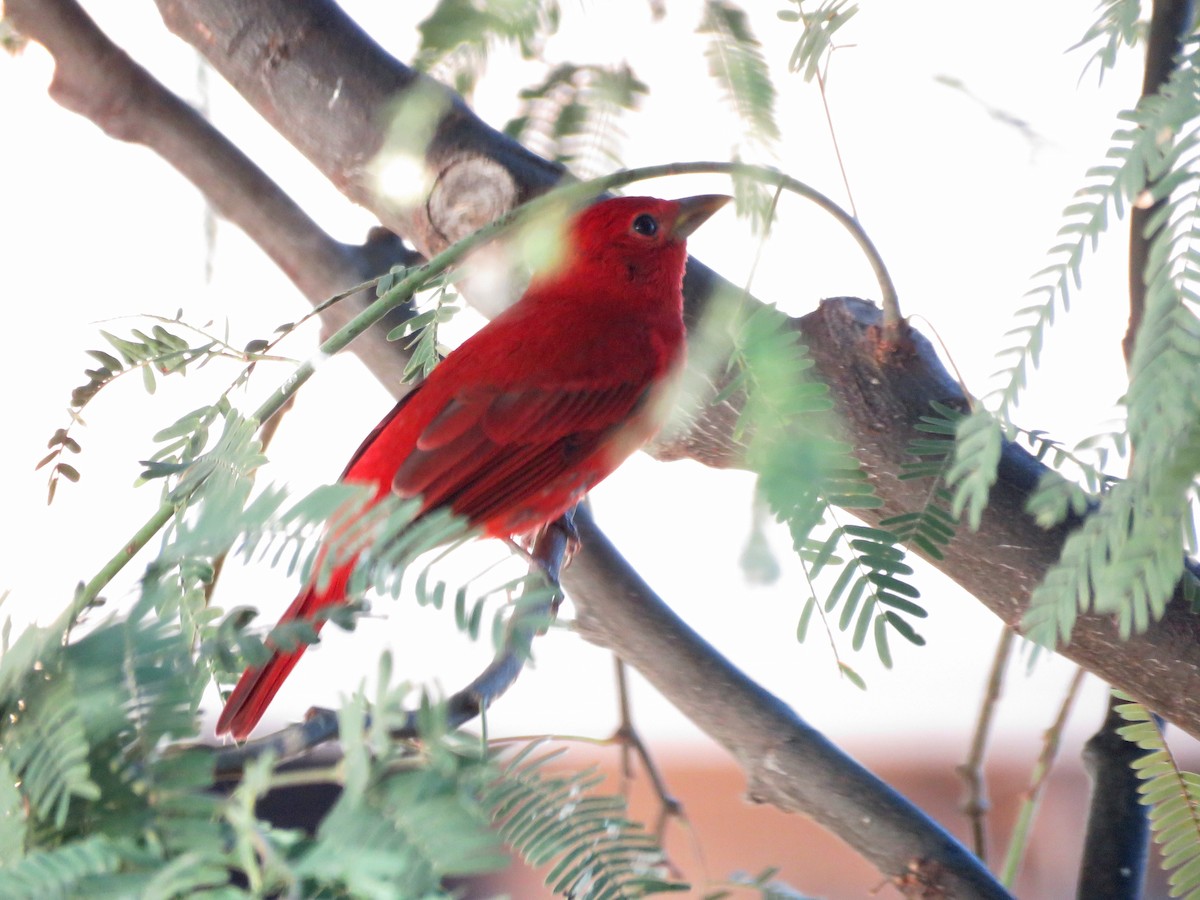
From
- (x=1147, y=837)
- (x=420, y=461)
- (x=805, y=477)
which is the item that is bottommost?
(x=1147, y=837)

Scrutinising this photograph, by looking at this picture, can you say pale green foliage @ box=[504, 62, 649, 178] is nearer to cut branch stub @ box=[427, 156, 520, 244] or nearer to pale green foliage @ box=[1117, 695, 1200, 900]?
cut branch stub @ box=[427, 156, 520, 244]

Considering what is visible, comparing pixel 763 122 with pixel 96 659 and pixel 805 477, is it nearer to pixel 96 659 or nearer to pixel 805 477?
pixel 805 477

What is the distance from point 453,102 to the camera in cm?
125

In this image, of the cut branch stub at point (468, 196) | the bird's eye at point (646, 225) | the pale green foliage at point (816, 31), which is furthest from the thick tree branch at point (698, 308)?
the pale green foliage at point (816, 31)

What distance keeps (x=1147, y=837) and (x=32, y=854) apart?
1.31m

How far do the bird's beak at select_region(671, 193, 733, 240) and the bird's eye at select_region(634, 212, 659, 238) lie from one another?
0.10 feet

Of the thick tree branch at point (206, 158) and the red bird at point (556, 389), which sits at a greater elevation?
the thick tree branch at point (206, 158)

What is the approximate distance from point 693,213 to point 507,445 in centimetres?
46

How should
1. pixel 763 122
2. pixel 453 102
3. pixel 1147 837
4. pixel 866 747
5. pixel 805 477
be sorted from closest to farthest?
pixel 805 477, pixel 763 122, pixel 453 102, pixel 1147 837, pixel 866 747

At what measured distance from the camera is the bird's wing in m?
1.42

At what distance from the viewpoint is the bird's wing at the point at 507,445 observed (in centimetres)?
142

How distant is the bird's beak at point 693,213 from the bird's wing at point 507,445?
10.2 inches

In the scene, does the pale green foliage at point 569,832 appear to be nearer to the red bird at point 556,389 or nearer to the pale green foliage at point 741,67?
the pale green foliage at point 741,67

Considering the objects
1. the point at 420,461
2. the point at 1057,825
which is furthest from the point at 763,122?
the point at 1057,825
